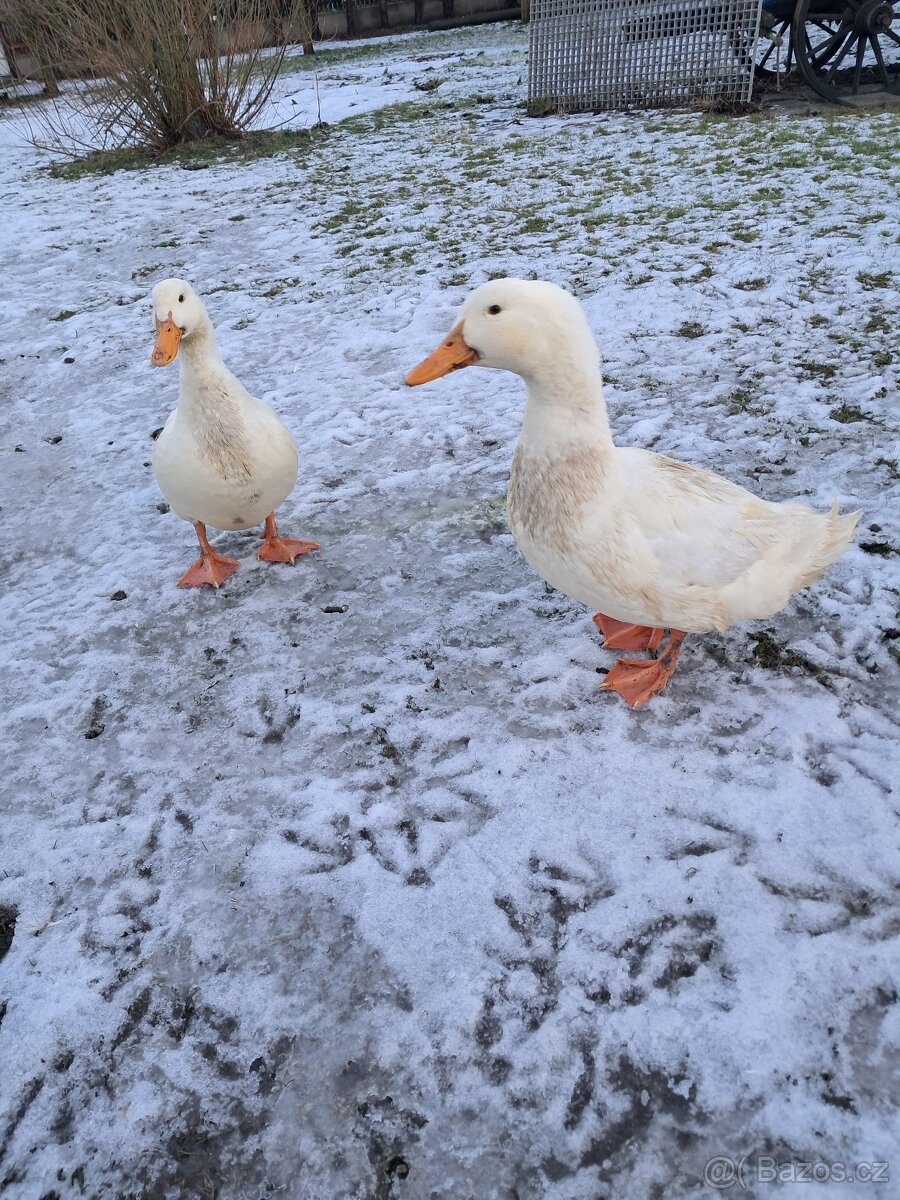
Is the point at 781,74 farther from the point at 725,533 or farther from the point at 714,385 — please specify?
the point at 725,533

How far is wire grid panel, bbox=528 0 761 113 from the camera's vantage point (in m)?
7.93

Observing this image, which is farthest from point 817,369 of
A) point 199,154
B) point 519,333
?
point 199,154

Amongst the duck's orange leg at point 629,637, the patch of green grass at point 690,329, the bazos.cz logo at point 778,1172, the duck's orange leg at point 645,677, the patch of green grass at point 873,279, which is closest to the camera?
the bazos.cz logo at point 778,1172

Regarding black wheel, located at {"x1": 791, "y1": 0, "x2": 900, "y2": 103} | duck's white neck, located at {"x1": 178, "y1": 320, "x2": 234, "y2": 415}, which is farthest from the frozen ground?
black wheel, located at {"x1": 791, "y1": 0, "x2": 900, "y2": 103}

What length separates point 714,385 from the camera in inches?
150

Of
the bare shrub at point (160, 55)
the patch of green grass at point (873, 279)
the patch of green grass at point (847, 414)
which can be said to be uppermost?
the bare shrub at point (160, 55)

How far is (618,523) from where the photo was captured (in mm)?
2043

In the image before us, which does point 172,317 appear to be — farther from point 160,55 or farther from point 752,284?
point 160,55

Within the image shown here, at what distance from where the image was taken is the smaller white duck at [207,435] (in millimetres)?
2602

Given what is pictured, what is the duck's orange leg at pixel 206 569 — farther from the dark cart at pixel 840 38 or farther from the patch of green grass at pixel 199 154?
the dark cart at pixel 840 38

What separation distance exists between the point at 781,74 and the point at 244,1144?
11323mm

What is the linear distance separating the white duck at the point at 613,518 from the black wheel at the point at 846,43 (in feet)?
26.1

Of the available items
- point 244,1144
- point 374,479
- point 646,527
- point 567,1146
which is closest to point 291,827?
point 244,1144

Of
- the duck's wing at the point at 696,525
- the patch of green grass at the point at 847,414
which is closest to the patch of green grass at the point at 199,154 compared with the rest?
the patch of green grass at the point at 847,414
